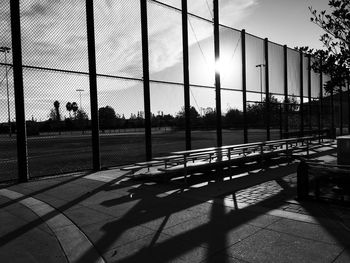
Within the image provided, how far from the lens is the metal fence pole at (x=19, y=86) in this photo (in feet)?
29.0

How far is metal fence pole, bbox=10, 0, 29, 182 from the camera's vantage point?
8836 millimetres

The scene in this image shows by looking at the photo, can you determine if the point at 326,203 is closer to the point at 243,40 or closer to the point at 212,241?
the point at 212,241

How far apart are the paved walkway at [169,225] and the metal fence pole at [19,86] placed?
1.13 m

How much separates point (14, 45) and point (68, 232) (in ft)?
20.0

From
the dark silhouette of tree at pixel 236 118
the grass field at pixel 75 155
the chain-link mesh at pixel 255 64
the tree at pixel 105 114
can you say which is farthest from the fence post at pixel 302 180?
the dark silhouette of tree at pixel 236 118

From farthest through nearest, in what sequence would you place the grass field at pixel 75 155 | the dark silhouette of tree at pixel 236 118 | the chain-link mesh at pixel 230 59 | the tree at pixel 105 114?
the dark silhouette of tree at pixel 236 118, the tree at pixel 105 114, the chain-link mesh at pixel 230 59, the grass field at pixel 75 155

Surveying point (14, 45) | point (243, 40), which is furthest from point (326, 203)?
point (243, 40)

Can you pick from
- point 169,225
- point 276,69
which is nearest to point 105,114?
point 276,69

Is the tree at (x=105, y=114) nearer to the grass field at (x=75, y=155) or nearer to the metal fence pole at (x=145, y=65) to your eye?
the grass field at (x=75, y=155)

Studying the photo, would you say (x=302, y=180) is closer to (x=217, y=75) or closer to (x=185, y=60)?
(x=185, y=60)

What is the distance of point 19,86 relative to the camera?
352 inches

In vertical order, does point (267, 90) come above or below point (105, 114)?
above

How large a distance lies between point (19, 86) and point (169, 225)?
6204 mm

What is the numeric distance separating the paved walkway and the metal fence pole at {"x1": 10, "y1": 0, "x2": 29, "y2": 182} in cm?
113
